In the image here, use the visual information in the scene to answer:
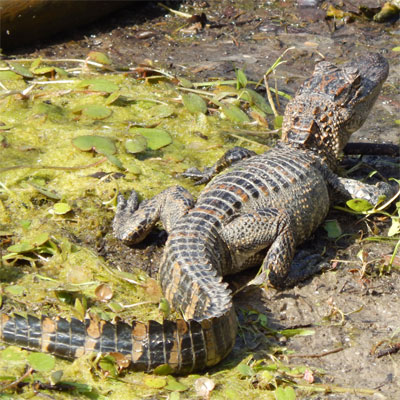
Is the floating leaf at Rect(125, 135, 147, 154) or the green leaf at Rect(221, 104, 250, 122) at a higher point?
the floating leaf at Rect(125, 135, 147, 154)

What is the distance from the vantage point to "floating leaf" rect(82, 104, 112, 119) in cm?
554

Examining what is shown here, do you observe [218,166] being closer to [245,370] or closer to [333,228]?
[333,228]

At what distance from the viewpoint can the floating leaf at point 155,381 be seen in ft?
10.6

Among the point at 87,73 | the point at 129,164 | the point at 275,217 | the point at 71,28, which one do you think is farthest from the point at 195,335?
the point at 71,28

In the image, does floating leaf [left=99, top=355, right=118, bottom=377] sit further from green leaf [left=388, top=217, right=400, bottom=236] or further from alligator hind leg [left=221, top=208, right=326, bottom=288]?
green leaf [left=388, top=217, right=400, bottom=236]

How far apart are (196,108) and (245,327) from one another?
2.49m

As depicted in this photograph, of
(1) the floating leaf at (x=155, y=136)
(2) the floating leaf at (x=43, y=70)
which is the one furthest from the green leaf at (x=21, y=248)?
(2) the floating leaf at (x=43, y=70)

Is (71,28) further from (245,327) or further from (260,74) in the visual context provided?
(245,327)

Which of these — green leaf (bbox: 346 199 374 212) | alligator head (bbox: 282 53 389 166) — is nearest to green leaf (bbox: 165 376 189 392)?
green leaf (bbox: 346 199 374 212)

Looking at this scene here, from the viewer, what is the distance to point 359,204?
4.73m

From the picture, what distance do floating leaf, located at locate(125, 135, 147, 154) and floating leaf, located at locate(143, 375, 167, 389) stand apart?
222 centimetres

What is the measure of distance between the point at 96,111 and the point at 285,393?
3.13m

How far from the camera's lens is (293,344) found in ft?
12.3

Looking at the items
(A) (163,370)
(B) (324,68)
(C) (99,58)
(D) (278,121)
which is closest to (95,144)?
(C) (99,58)
